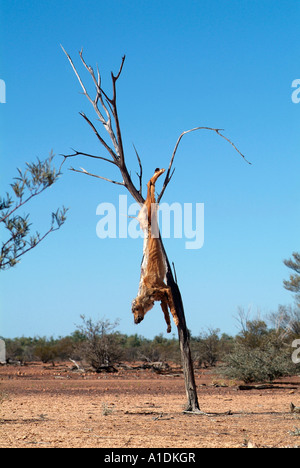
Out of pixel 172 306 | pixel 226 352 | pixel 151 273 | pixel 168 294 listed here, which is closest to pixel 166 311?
pixel 172 306

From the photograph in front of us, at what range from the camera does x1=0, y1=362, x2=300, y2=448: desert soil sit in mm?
9758

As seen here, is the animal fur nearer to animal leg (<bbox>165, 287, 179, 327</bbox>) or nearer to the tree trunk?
animal leg (<bbox>165, 287, 179, 327</bbox>)

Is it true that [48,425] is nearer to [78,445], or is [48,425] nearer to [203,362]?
[78,445]

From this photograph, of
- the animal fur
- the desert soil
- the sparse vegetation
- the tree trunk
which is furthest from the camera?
the sparse vegetation

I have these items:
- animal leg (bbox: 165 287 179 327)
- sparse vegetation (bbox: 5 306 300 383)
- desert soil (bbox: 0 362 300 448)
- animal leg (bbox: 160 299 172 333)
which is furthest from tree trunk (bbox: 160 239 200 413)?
sparse vegetation (bbox: 5 306 300 383)

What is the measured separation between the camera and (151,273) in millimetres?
13102

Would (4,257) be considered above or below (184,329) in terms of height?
above

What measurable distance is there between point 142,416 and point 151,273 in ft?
9.86

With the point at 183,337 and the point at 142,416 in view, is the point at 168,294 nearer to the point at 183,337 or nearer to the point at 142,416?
the point at 183,337

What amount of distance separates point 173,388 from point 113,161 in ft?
36.4

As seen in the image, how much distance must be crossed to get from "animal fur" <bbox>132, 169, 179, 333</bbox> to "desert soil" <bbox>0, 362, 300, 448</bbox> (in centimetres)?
223

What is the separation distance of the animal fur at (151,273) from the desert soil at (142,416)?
2229mm

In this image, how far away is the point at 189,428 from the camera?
11164 millimetres
